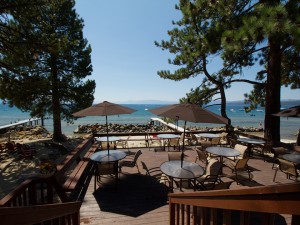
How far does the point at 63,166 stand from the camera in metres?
4.69

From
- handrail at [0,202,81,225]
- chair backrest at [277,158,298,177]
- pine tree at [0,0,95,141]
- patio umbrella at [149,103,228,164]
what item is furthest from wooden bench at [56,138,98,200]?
pine tree at [0,0,95,141]

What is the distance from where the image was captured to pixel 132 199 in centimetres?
491

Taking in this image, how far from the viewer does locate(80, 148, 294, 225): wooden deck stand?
411cm

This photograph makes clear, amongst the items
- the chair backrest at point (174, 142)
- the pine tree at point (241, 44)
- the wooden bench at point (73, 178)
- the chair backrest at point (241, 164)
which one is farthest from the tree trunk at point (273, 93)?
the wooden bench at point (73, 178)

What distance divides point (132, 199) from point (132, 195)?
0.20 metres

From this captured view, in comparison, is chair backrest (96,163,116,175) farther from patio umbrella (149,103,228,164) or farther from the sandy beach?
the sandy beach

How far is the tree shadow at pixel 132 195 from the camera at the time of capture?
4.50 m

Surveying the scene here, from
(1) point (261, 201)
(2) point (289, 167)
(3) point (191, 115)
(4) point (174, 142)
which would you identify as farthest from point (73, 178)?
(2) point (289, 167)

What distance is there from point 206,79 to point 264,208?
1268 centimetres

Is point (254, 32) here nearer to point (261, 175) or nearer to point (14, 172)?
point (261, 175)

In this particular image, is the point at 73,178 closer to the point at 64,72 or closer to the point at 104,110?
the point at 104,110

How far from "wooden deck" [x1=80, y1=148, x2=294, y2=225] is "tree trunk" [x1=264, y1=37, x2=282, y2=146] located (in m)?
3.46

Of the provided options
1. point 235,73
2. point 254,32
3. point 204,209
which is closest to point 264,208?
point 204,209

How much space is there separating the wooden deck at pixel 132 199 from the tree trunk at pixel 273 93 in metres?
3.46
